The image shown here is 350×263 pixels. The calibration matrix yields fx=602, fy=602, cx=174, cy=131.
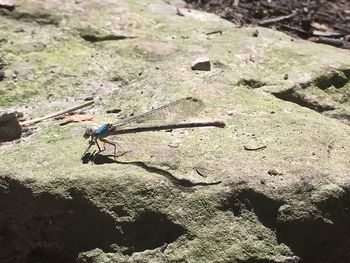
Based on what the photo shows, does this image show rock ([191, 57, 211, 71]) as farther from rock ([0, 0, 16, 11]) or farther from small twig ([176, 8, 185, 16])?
rock ([0, 0, 16, 11])

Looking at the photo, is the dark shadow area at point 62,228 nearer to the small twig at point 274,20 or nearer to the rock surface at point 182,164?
the rock surface at point 182,164

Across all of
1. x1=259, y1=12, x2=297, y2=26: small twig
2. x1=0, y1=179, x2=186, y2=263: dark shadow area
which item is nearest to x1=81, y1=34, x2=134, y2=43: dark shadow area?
x1=259, y1=12, x2=297, y2=26: small twig

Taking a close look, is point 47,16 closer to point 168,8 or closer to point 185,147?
point 168,8

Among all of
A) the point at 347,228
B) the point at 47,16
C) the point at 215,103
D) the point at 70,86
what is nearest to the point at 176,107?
the point at 215,103

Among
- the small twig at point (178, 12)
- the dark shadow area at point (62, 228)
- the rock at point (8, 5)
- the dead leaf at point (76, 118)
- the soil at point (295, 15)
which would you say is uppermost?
the rock at point (8, 5)

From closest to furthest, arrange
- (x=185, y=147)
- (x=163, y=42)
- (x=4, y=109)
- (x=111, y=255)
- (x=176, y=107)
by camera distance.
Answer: (x=111, y=255) < (x=185, y=147) < (x=176, y=107) < (x=4, y=109) < (x=163, y=42)

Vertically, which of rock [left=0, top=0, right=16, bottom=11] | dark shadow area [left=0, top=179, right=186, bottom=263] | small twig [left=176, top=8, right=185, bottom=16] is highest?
rock [left=0, top=0, right=16, bottom=11]

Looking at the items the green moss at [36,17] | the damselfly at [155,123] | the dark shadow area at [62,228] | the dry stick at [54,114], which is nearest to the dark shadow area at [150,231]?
the dark shadow area at [62,228]
